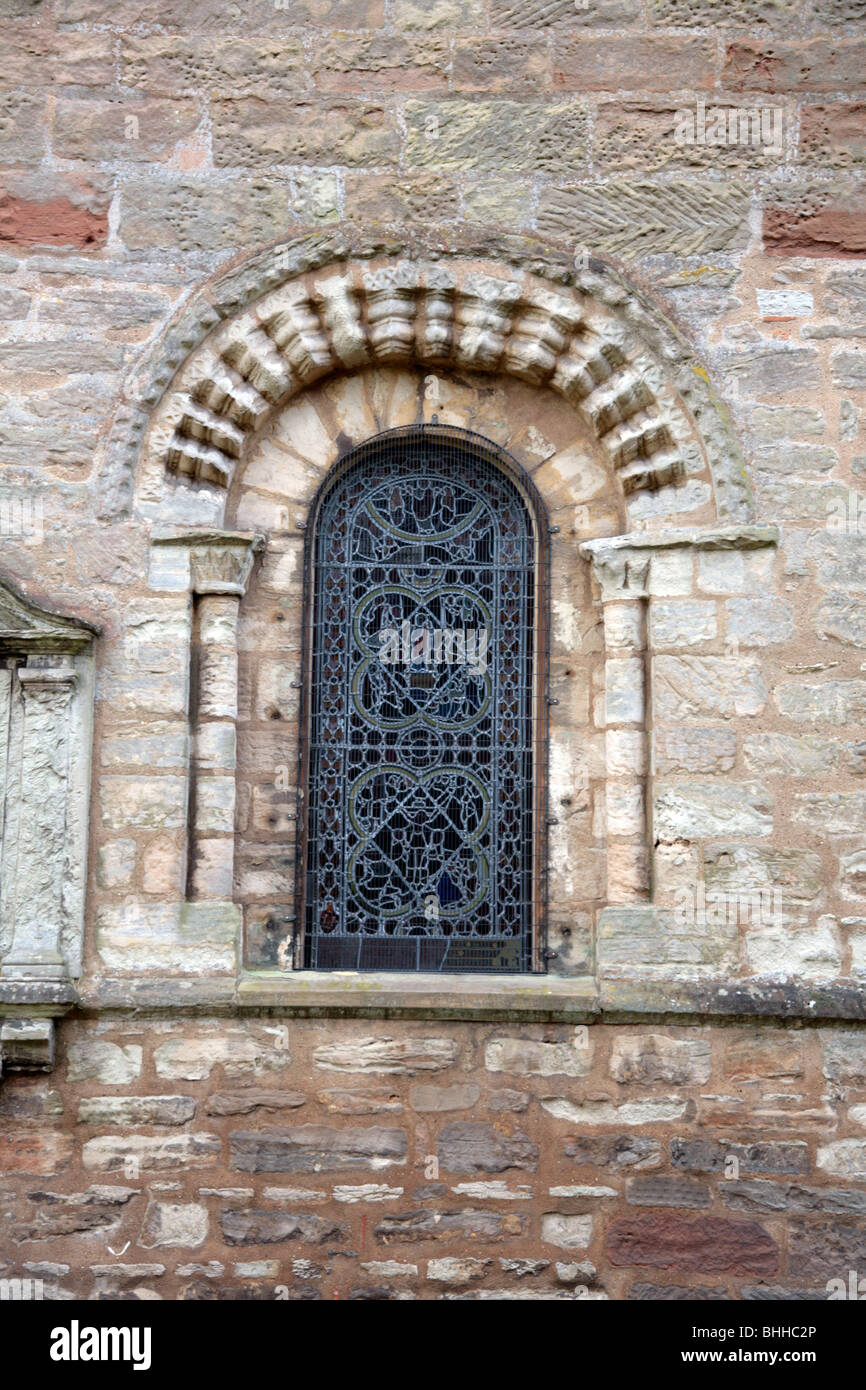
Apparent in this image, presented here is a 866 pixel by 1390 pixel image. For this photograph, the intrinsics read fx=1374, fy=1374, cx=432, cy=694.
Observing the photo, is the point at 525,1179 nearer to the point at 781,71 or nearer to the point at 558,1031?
the point at 558,1031

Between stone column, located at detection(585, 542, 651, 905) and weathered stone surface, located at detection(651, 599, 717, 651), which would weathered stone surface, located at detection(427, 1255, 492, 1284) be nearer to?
stone column, located at detection(585, 542, 651, 905)

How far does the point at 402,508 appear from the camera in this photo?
17.4ft

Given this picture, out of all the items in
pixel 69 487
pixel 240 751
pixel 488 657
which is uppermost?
pixel 69 487

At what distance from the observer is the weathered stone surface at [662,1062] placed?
4746 mm

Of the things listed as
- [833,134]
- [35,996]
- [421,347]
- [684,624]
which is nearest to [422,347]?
[421,347]

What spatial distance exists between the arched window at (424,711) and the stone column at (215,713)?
314 millimetres

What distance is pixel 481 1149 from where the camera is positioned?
4.73m

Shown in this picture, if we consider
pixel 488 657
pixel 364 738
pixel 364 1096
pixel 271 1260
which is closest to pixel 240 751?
pixel 364 738

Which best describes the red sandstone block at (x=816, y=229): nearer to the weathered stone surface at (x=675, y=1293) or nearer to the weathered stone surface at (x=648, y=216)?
the weathered stone surface at (x=648, y=216)

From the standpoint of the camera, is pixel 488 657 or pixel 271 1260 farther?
pixel 488 657

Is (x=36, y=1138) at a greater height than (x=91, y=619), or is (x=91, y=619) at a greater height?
(x=91, y=619)

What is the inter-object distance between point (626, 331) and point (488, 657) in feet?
4.32

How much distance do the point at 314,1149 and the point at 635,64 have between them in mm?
4162

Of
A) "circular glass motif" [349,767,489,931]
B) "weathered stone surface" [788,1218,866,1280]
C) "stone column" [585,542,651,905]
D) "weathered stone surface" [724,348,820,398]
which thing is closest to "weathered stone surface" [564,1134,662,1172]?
"weathered stone surface" [788,1218,866,1280]
